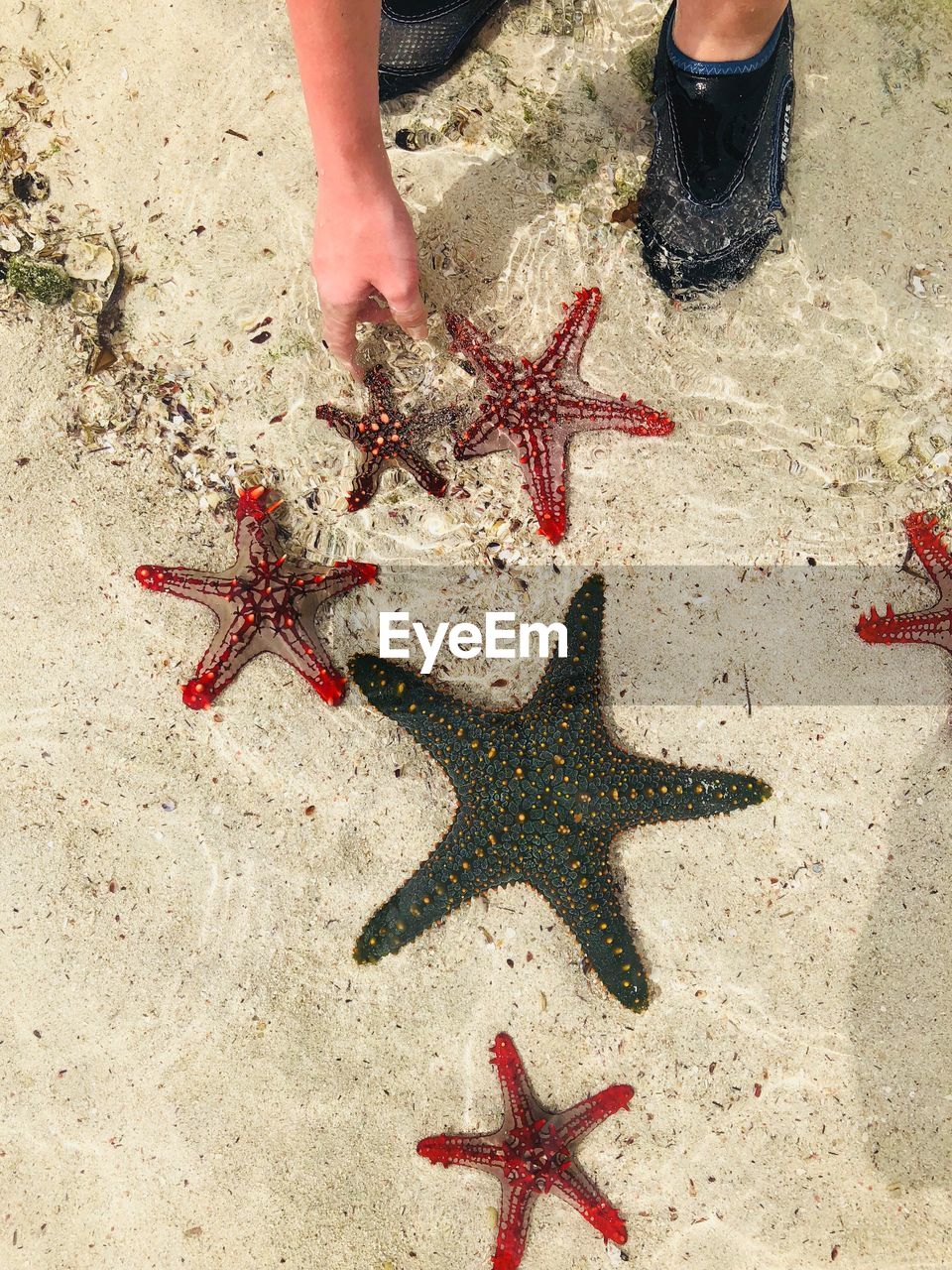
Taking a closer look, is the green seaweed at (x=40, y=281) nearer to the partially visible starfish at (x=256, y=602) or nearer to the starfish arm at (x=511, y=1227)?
the partially visible starfish at (x=256, y=602)

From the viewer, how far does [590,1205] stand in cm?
422

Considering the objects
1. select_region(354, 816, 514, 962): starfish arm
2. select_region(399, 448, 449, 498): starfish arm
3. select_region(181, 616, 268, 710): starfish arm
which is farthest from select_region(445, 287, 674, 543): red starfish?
select_region(354, 816, 514, 962): starfish arm

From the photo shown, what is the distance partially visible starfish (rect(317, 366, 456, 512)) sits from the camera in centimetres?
437

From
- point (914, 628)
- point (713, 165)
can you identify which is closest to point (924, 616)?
point (914, 628)

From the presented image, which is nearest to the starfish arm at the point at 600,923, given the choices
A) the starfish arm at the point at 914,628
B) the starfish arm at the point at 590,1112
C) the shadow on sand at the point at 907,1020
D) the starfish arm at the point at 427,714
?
the starfish arm at the point at 590,1112

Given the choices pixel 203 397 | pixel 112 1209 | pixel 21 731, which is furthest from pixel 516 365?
pixel 112 1209

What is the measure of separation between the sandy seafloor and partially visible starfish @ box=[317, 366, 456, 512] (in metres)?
0.20

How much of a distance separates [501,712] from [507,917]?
1.06 m

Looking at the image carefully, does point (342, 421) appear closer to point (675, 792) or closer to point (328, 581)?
point (328, 581)

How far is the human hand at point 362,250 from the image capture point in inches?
134

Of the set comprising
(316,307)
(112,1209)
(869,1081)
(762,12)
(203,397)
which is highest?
(762,12)

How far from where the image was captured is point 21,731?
179 inches

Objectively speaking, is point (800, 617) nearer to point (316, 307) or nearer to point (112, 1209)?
point (316, 307)

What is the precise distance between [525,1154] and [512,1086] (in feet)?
0.98
